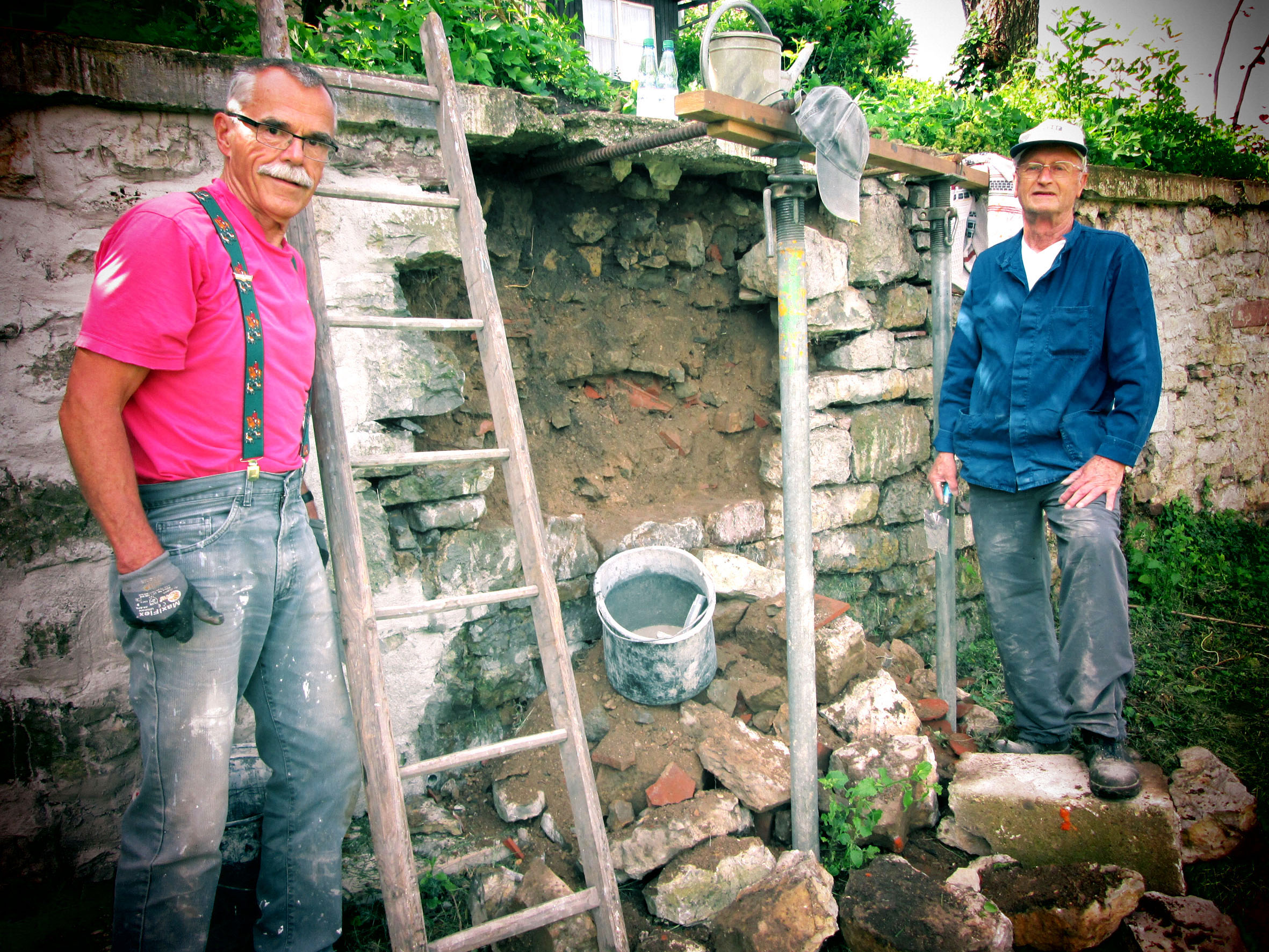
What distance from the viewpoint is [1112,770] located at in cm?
227

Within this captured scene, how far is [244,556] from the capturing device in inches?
62.2

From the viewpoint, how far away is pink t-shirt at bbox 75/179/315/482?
4.58 feet

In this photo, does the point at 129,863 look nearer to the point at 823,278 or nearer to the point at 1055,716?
the point at 1055,716

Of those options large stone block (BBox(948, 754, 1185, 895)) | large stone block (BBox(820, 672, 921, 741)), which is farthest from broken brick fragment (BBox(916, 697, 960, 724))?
large stone block (BBox(948, 754, 1185, 895))

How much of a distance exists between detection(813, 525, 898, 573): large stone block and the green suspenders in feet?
8.39

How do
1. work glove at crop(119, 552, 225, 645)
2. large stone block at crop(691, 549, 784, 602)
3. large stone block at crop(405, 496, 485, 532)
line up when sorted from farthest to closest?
large stone block at crop(691, 549, 784, 602) → large stone block at crop(405, 496, 485, 532) → work glove at crop(119, 552, 225, 645)

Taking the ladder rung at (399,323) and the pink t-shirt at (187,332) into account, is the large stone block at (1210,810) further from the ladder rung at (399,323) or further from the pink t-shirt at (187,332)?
the pink t-shirt at (187,332)

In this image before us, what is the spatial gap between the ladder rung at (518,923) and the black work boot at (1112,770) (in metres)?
1.57

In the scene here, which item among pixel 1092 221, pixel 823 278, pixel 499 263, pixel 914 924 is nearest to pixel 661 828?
pixel 914 924

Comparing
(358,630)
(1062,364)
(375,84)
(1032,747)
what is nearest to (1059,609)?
(1032,747)

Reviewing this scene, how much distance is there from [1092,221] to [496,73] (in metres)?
3.31

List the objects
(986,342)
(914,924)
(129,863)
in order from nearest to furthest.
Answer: (129,863)
(914,924)
(986,342)

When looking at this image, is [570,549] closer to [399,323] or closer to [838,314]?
[399,323]

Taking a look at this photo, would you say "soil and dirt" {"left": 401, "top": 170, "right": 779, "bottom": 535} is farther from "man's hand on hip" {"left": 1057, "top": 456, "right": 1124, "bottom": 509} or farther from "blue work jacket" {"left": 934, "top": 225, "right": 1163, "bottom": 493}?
"man's hand on hip" {"left": 1057, "top": 456, "right": 1124, "bottom": 509}
